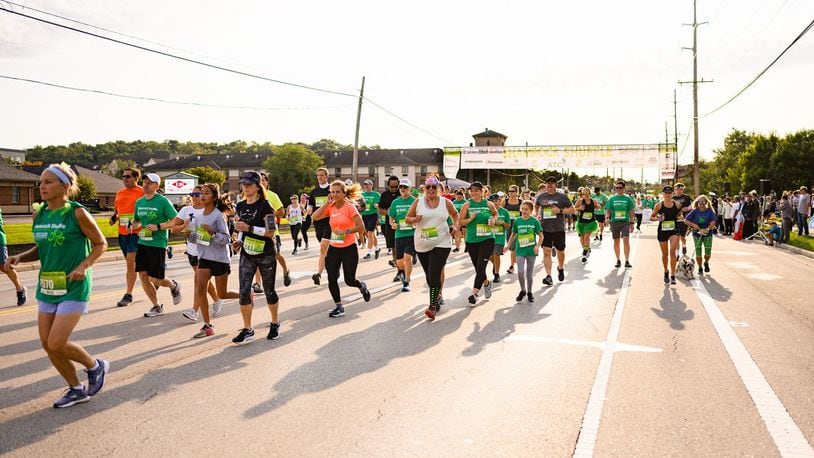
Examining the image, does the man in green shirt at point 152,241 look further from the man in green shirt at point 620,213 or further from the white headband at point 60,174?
the man in green shirt at point 620,213

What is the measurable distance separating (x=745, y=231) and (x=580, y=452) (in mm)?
26438

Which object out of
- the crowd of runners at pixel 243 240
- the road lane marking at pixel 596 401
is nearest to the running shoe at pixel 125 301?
→ the crowd of runners at pixel 243 240

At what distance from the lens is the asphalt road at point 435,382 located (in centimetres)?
385

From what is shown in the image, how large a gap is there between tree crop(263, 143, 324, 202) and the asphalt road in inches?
3480

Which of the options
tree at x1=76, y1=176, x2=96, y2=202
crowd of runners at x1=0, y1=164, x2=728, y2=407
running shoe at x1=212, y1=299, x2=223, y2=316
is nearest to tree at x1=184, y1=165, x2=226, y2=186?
tree at x1=76, y1=176, x2=96, y2=202

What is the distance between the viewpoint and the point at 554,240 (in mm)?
12031

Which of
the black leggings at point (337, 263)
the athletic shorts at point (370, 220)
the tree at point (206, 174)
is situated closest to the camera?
the black leggings at point (337, 263)

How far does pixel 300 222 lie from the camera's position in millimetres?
18047

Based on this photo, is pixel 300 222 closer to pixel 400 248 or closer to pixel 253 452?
pixel 400 248

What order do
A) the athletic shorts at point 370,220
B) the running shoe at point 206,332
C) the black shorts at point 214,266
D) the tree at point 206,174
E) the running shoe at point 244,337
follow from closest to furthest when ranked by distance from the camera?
the running shoe at point 244,337, the running shoe at point 206,332, the black shorts at point 214,266, the athletic shorts at point 370,220, the tree at point 206,174

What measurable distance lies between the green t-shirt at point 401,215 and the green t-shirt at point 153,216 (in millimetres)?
4142

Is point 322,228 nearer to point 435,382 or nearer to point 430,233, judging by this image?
point 430,233

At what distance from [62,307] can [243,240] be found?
2316 millimetres

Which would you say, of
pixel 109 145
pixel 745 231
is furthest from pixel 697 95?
pixel 109 145
